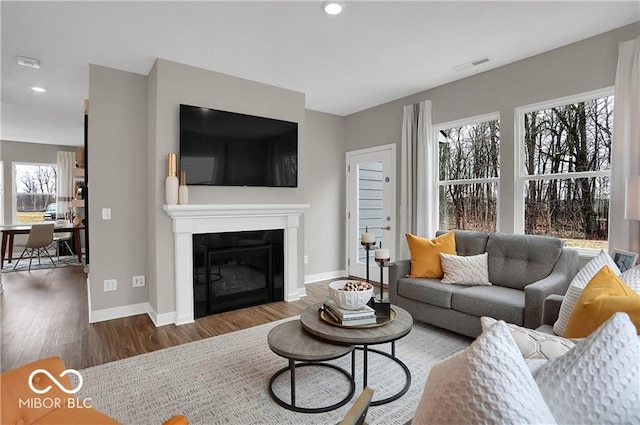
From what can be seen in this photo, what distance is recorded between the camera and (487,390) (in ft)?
2.17

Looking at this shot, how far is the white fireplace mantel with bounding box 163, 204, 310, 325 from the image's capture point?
3523 mm

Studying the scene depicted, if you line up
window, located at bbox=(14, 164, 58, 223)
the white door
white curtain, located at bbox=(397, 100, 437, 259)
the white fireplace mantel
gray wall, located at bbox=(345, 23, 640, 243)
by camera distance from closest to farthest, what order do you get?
1. gray wall, located at bbox=(345, 23, 640, 243)
2. the white fireplace mantel
3. white curtain, located at bbox=(397, 100, 437, 259)
4. the white door
5. window, located at bbox=(14, 164, 58, 223)

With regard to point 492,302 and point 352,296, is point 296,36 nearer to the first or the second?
point 352,296

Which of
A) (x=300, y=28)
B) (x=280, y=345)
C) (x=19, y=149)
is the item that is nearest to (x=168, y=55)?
(x=300, y=28)

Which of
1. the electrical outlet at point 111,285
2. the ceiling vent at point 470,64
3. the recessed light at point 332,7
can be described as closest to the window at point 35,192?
the electrical outlet at point 111,285

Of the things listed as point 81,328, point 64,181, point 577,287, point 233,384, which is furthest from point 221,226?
point 64,181

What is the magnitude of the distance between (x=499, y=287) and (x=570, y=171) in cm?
133

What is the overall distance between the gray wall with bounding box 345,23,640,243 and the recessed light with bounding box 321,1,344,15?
2.09m

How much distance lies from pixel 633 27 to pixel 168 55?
13.5 ft

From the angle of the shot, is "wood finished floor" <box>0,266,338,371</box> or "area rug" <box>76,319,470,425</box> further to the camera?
"wood finished floor" <box>0,266,338,371</box>

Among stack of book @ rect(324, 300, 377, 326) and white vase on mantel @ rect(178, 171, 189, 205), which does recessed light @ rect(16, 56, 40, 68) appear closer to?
white vase on mantel @ rect(178, 171, 189, 205)

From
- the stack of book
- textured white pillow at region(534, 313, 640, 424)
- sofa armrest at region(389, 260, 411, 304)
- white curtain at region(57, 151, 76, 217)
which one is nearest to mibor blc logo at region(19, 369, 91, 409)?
the stack of book

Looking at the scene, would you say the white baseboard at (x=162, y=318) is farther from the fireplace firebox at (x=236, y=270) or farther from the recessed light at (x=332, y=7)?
the recessed light at (x=332, y=7)

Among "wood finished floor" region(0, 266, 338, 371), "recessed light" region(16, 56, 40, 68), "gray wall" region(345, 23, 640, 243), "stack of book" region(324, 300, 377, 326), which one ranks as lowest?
"wood finished floor" region(0, 266, 338, 371)
